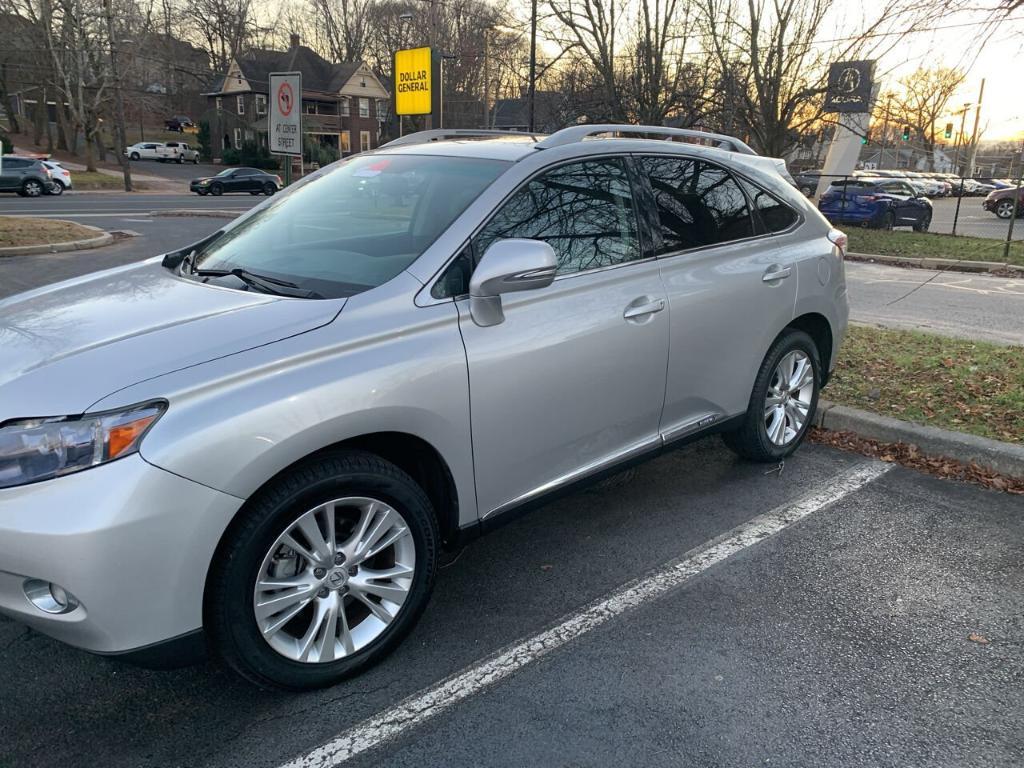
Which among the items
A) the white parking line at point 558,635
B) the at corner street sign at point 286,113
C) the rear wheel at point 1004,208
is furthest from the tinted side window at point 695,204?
the rear wheel at point 1004,208

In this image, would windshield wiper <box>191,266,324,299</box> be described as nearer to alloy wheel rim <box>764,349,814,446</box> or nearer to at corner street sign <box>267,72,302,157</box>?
alloy wheel rim <box>764,349,814,446</box>

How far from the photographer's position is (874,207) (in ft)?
69.0

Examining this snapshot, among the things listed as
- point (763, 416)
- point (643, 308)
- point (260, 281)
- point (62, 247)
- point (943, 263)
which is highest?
point (260, 281)

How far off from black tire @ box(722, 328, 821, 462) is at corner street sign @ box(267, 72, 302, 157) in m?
7.36

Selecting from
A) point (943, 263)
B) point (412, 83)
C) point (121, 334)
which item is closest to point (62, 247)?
point (121, 334)

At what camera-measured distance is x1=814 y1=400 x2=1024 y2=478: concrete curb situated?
15.2ft

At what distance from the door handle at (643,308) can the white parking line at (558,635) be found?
112 cm

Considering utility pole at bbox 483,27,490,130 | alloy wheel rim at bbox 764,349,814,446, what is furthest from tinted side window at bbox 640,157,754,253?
utility pole at bbox 483,27,490,130

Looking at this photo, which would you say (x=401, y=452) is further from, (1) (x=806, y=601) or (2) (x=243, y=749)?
(1) (x=806, y=601)

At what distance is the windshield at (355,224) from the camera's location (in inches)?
121

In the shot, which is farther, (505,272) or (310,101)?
(310,101)

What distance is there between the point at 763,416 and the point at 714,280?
966 mm

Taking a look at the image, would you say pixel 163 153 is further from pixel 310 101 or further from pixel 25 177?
pixel 25 177

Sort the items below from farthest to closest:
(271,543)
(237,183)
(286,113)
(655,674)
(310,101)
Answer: (310,101) → (237,183) → (286,113) → (655,674) → (271,543)
